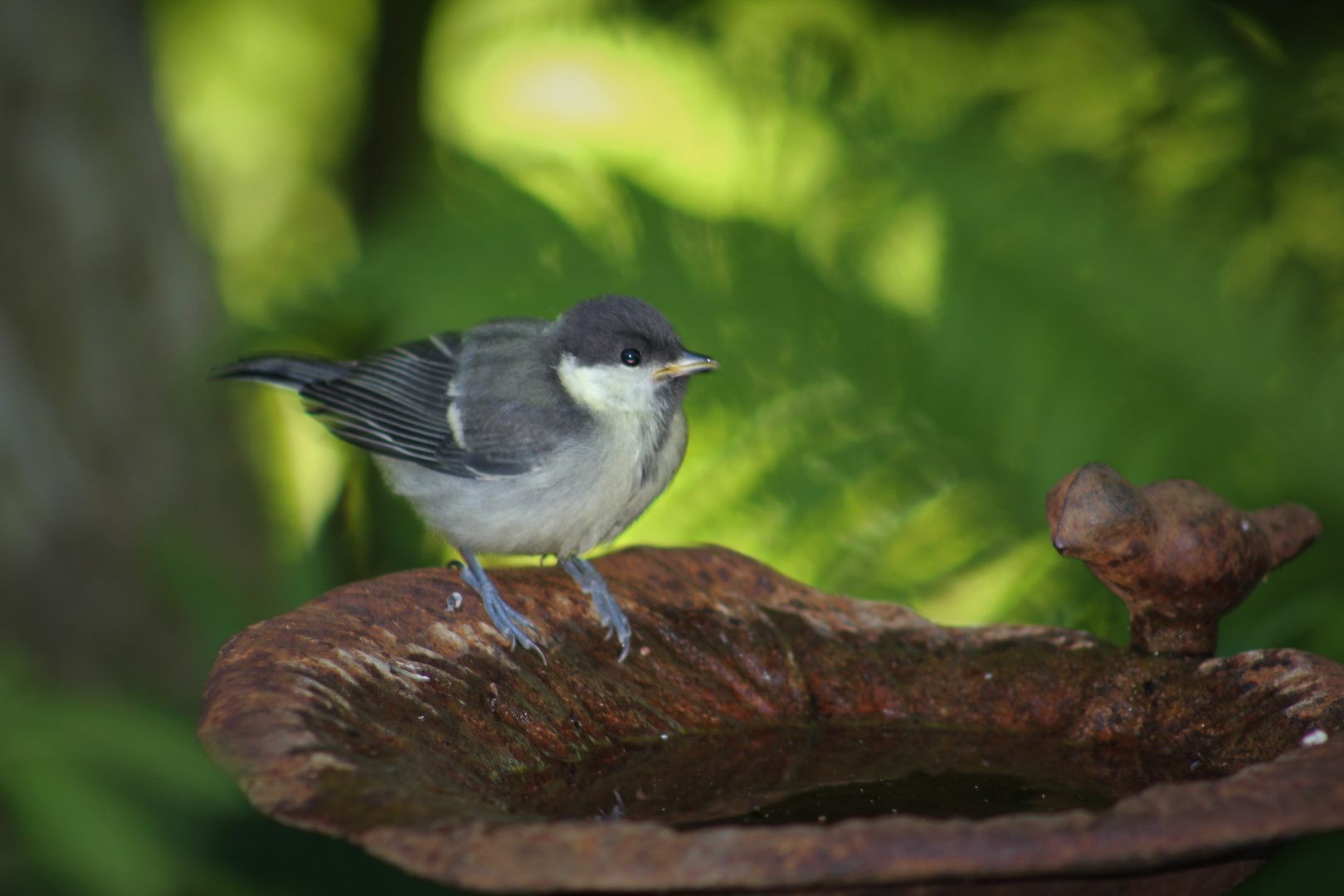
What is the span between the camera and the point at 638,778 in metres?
1.68

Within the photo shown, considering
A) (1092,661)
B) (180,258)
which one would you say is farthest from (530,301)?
(1092,661)

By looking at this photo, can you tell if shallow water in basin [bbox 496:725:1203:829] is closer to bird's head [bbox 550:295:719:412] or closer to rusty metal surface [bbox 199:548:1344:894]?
rusty metal surface [bbox 199:548:1344:894]

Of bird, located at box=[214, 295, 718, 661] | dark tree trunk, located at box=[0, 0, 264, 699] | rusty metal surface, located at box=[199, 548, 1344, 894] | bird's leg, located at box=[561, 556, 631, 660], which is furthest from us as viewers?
dark tree trunk, located at box=[0, 0, 264, 699]

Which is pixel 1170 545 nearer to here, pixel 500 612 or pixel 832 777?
pixel 832 777

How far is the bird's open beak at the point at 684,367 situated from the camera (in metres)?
2.20

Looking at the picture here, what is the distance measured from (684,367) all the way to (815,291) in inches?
46.1

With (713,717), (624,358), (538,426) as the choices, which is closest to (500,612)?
(713,717)

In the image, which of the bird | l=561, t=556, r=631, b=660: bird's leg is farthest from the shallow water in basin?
the bird

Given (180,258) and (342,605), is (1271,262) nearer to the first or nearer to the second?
(342,605)

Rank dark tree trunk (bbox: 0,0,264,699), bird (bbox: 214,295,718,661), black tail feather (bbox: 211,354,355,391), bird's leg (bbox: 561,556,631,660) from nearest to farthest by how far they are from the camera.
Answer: bird's leg (bbox: 561,556,631,660) → bird (bbox: 214,295,718,661) → black tail feather (bbox: 211,354,355,391) → dark tree trunk (bbox: 0,0,264,699)

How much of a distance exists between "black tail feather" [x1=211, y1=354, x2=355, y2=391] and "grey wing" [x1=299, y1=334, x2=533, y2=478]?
5 centimetres

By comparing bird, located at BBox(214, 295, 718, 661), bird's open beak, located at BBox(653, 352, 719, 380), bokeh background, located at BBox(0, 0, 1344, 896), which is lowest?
bird, located at BBox(214, 295, 718, 661)

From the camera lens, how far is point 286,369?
99.7 inches

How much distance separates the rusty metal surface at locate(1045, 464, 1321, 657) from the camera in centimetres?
167
